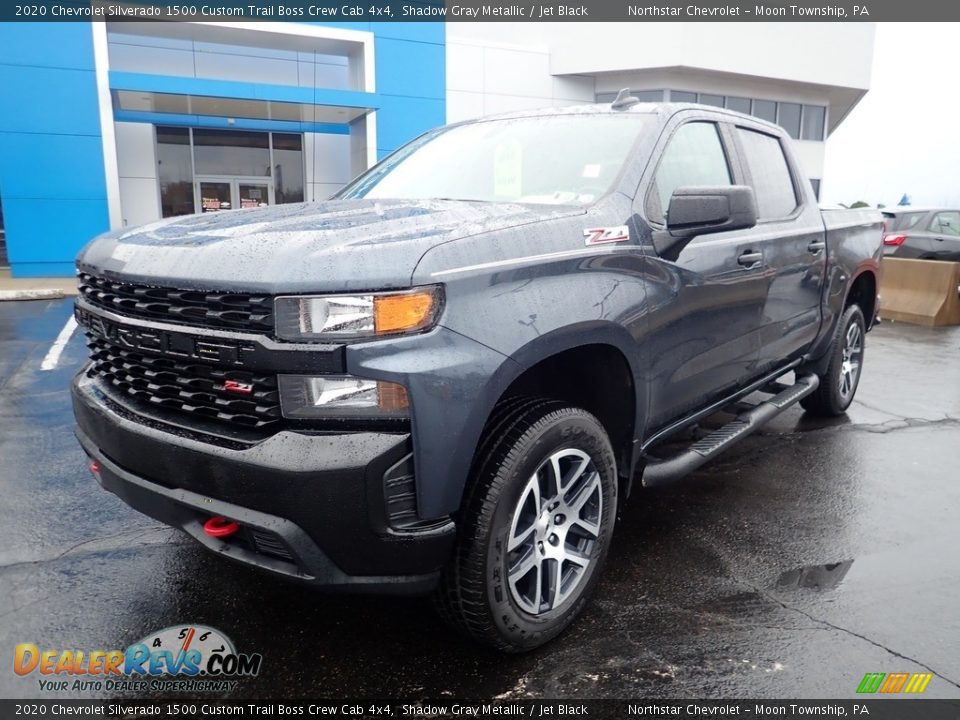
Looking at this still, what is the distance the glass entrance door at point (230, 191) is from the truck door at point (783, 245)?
53.1 feet

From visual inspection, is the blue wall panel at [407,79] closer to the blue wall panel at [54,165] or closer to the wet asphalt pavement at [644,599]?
the blue wall panel at [54,165]

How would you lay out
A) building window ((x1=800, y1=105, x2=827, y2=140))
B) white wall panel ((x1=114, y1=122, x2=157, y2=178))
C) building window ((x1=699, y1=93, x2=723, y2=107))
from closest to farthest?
white wall panel ((x1=114, y1=122, x2=157, y2=178))
building window ((x1=699, y1=93, x2=723, y2=107))
building window ((x1=800, y1=105, x2=827, y2=140))

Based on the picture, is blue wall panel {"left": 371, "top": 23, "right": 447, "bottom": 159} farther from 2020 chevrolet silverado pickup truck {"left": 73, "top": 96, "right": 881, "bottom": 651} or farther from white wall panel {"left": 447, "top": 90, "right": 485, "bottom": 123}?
2020 chevrolet silverado pickup truck {"left": 73, "top": 96, "right": 881, "bottom": 651}

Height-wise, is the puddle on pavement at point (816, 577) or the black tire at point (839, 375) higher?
the black tire at point (839, 375)

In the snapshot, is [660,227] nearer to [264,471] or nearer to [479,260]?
[479,260]

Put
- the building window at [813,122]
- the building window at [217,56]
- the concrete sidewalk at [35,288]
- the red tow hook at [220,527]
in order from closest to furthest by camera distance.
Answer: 1. the red tow hook at [220,527]
2. the concrete sidewalk at [35,288]
3. the building window at [217,56]
4. the building window at [813,122]

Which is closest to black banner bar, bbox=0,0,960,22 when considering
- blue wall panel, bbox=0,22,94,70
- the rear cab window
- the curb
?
blue wall panel, bbox=0,22,94,70

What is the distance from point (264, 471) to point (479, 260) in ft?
2.93

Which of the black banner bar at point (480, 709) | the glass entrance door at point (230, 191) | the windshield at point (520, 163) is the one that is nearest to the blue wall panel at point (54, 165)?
the glass entrance door at point (230, 191)

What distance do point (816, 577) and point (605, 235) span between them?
71.9 inches

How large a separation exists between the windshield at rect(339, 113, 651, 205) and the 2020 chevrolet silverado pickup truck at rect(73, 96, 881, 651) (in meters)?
0.02

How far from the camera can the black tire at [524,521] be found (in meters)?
2.29

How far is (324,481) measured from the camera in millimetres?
1995

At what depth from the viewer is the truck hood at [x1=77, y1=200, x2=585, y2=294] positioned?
2.05 metres
